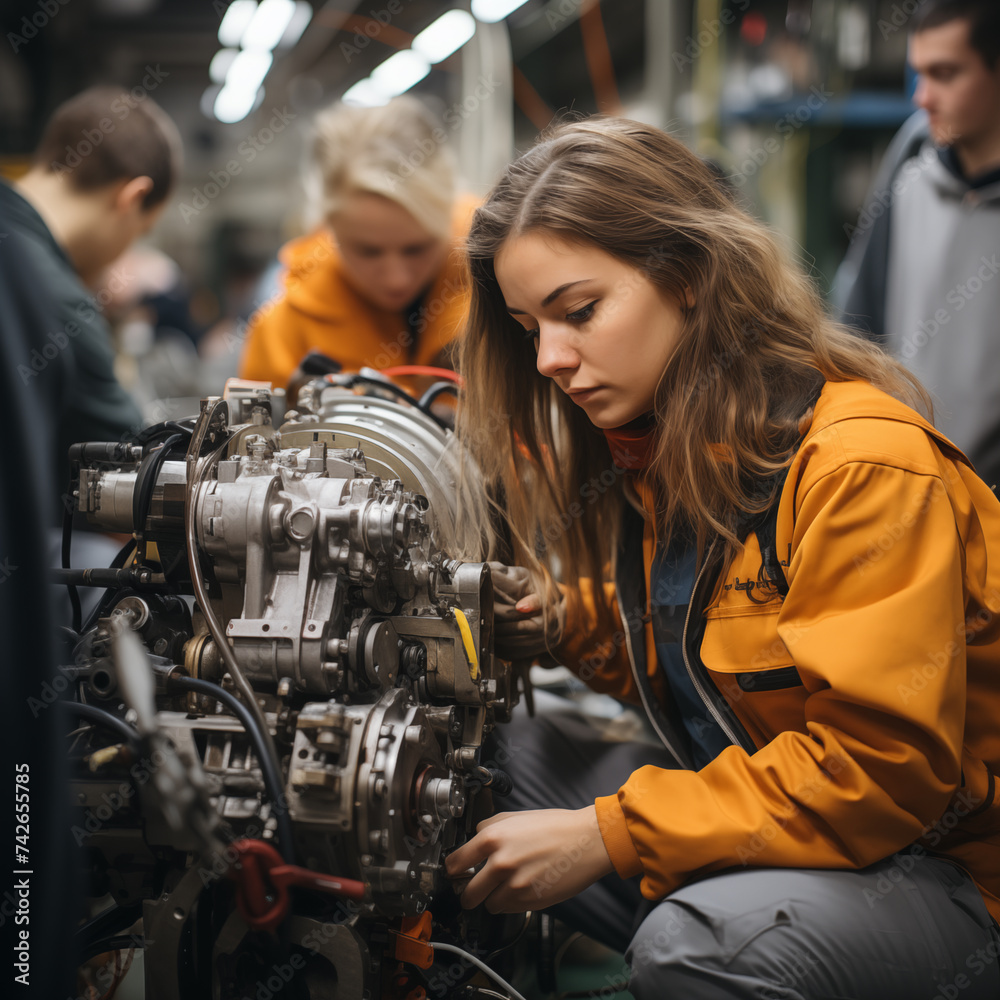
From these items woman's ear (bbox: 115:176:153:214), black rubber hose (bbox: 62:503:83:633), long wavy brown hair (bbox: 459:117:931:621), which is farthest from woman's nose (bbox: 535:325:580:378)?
woman's ear (bbox: 115:176:153:214)

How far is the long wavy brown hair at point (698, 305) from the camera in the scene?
1.12 metres

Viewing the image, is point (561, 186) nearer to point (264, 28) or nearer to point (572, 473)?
point (572, 473)

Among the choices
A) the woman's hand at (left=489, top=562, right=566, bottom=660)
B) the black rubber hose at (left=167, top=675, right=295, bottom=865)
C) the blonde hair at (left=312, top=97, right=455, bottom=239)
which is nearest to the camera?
the black rubber hose at (left=167, top=675, right=295, bottom=865)

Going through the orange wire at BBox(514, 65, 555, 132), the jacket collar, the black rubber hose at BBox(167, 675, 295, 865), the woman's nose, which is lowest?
the black rubber hose at BBox(167, 675, 295, 865)

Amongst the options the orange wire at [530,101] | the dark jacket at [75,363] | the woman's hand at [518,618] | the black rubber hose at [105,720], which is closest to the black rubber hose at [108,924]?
the black rubber hose at [105,720]

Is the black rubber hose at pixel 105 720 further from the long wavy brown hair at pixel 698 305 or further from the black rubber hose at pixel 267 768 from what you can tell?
the long wavy brown hair at pixel 698 305

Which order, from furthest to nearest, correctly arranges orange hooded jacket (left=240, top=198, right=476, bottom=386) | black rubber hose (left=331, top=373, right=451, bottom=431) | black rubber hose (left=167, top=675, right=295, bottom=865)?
orange hooded jacket (left=240, top=198, right=476, bottom=386), black rubber hose (left=331, top=373, right=451, bottom=431), black rubber hose (left=167, top=675, right=295, bottom=865)

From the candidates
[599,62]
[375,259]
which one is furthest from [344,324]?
[599,62]

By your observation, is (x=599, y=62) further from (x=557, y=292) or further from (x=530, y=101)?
(x=557, y=292)

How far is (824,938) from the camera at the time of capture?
3.10 ft

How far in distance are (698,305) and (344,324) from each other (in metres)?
1.34

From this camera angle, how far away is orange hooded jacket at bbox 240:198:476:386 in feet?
7.47

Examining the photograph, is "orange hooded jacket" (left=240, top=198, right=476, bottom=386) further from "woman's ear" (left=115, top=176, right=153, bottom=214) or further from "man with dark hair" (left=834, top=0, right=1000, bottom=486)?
"man with dark hair" (left=834, top=0, right=1000, bottom=486)

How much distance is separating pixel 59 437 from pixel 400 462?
1.36 meters
